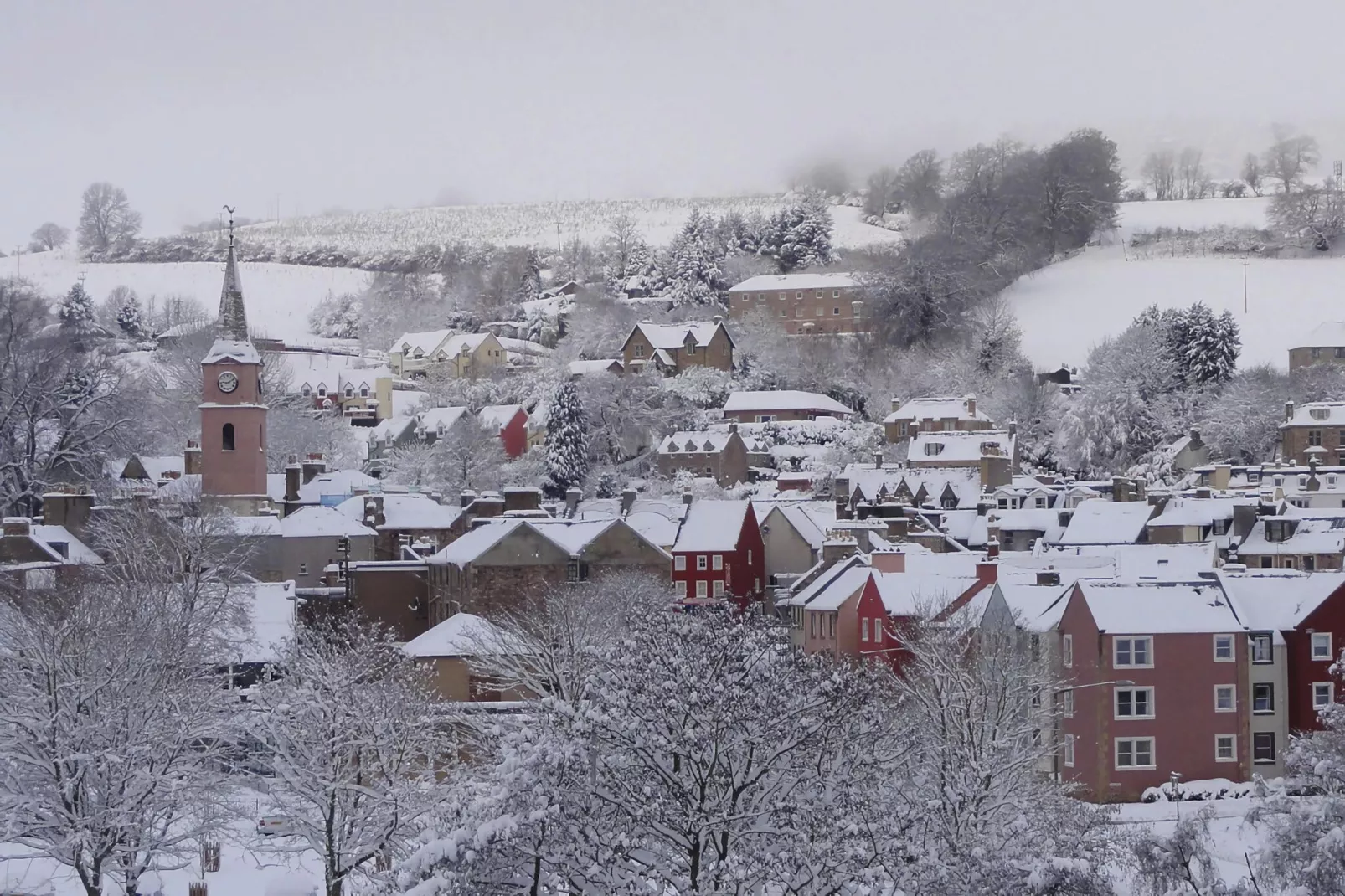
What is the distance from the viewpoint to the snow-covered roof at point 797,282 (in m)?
124

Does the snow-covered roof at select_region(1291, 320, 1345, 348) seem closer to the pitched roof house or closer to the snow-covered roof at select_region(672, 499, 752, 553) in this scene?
Answer: the pitched roof house

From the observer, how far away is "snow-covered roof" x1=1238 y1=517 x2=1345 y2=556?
2370 inches

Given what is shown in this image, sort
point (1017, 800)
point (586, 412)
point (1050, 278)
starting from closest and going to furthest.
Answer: point (1017, 800) → point (586, 412) → point (1050, 278)

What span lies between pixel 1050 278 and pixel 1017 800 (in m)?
102

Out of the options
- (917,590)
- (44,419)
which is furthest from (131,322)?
(917,590)

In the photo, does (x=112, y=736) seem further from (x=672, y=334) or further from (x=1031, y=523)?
(x=672, y=334)

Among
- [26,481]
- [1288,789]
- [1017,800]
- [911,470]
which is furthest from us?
[911,470]

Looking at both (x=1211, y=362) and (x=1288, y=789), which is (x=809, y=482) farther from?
(x=1288, y=789)

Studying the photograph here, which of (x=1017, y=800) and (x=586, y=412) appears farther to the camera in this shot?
(x=586, y=412)

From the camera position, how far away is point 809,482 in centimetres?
9019

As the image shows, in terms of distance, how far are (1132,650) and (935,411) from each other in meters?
53.5

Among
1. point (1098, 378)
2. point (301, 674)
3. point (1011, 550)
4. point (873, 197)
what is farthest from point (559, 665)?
point (873, 197)

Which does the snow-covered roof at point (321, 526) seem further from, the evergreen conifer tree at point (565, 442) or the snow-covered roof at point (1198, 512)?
the evergreen conifer tree at point (565, 442)

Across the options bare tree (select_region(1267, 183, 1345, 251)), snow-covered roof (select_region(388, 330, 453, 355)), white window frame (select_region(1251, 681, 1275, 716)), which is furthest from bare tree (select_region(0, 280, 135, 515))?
bare tree (select_region(1267, 183, 1345, 251))
